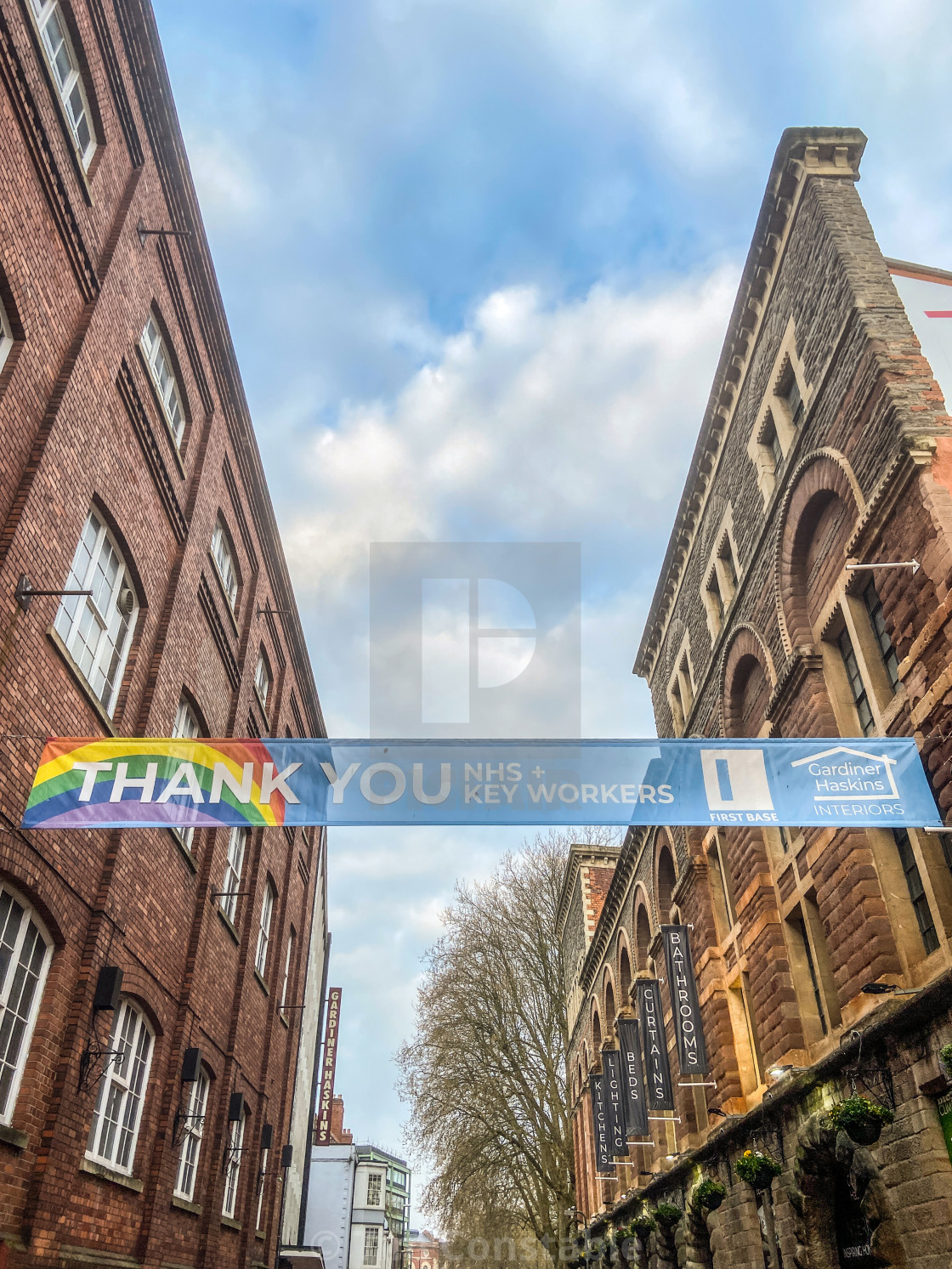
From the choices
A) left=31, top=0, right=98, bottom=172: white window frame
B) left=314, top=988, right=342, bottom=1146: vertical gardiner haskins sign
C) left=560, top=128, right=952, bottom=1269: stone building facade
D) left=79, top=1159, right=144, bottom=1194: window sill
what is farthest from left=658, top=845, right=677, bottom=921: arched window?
left=314, top=988, right=342, bottom=1146: vertical gardiner haskins sign

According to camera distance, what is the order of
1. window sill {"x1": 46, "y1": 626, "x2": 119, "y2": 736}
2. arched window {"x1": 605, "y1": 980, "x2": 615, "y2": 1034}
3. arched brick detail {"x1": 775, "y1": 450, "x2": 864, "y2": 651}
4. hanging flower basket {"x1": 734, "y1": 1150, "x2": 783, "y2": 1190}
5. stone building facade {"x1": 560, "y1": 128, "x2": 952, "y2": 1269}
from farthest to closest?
arched window {"x1": 605, "y1": 980, "x2": 615, "y2": 1034}, arched brick detail {"x1": 775, "y1": 450, "x2": 864, "y2": 651}, hanging flower basket {"x1": 734, "y1": 1150, "x2": 783, "y2": 1190}, window sill {"x1": 46, "y1": 626, "x2": 119, "y2": 736}, stone building facade {"x1": 560, "y1": 128, "x2": 952, "y2": 1269}

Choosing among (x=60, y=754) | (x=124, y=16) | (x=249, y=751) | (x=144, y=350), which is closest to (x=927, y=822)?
(x=249, y=751)

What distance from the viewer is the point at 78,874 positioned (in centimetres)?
978

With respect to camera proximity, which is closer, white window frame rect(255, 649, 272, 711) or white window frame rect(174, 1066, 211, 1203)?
white window frame rect(174, 1066, 211, 1203)

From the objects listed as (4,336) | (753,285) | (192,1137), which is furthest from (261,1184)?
(753,285)

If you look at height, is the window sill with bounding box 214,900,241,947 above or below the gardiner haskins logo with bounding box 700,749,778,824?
above

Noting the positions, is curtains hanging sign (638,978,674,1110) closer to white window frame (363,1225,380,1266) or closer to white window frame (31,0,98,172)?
white window frame (31,0,98,172)

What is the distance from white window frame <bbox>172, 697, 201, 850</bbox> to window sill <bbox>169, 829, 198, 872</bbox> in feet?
0.18

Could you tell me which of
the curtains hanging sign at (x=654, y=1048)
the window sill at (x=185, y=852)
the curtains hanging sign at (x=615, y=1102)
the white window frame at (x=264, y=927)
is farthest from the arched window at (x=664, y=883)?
the window sill at (x=185, y=852)

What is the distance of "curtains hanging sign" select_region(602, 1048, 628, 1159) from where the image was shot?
22219mm

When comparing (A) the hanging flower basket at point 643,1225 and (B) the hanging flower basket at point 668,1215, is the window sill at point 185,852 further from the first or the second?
(A) the hanging flower basket at point 643,1225

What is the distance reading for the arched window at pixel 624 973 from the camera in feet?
90.2

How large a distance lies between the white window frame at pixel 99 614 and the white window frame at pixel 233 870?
5842 mm

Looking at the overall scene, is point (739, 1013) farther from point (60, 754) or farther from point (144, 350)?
point (144, 350)
